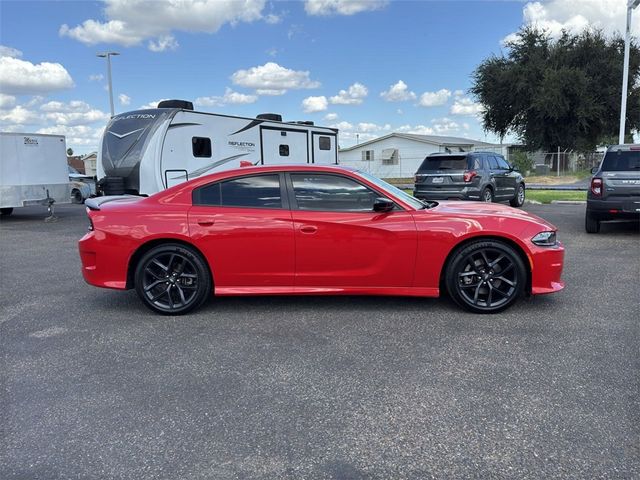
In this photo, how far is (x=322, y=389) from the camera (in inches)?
140

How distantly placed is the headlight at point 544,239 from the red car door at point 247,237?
7.68 feet

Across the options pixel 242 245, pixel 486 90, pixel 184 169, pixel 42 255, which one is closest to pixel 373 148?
pixel 486 90

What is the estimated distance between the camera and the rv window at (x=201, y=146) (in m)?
13.1

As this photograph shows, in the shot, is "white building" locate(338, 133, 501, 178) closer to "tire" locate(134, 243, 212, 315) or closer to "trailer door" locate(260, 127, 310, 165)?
"trailer door" locate(260, 127, 310, 165)

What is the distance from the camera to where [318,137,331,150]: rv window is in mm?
18242

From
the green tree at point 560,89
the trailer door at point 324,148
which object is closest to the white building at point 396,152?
the green tree at point 560,89

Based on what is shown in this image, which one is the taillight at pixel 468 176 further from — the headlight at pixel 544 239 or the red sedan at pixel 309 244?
the headlight at pixel 544 239

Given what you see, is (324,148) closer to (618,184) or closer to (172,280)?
(618,184)

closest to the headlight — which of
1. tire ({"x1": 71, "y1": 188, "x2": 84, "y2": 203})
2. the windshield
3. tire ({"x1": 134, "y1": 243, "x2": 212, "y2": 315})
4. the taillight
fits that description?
the windshield

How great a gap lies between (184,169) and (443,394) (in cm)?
1061

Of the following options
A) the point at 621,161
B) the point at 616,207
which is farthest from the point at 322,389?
the point at 621,161

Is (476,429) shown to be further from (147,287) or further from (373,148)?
(373,148)

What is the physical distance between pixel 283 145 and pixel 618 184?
9850 mm

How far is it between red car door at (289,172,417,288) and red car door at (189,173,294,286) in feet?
0.47
